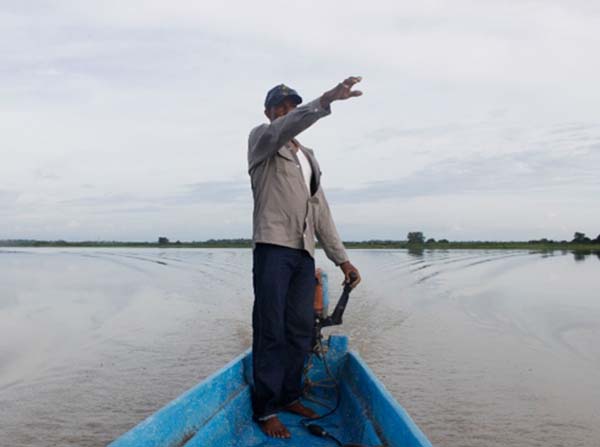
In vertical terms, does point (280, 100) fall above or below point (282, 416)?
above

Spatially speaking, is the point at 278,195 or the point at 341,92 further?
the point at 278,195

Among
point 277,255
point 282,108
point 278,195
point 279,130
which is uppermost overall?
point 282,108

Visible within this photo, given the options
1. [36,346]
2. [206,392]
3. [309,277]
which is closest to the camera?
[206,392]

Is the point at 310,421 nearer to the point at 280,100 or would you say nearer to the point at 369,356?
the point at 280,100

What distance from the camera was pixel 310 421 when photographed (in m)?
3.63

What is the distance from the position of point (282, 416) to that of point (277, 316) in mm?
819

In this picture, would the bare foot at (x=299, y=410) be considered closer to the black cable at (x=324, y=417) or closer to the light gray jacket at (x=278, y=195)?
the black cable at (x=324, y=417)

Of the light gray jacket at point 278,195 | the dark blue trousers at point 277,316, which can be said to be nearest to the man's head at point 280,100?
the light gray jacket at point 278,195

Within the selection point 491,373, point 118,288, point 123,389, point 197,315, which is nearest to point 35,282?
point 118,288

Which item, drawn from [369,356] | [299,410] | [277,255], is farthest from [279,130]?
[369,356]

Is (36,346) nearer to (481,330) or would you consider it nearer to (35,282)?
(481,330)

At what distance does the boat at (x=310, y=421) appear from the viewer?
8.50 ft

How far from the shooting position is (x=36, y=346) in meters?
7.82

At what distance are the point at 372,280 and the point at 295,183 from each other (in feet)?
49.3
